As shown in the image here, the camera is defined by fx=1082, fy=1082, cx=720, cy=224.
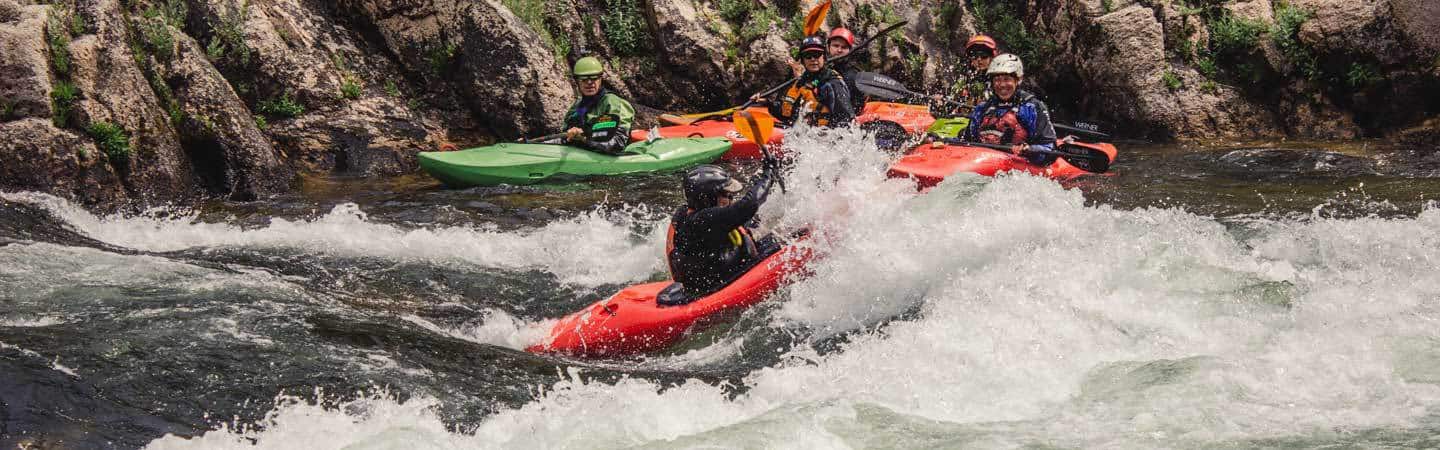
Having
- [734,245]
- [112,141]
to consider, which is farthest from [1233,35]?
[112,141]

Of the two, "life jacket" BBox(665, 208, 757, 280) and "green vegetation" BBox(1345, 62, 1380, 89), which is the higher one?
"green vegetation" BBox(1345, 62, 1380, 89)

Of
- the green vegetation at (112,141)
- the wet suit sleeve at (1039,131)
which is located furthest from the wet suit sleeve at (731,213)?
the green vegetation at (112,141)

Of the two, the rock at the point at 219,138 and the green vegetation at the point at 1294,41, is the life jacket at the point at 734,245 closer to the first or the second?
the rock at the point at 219,138

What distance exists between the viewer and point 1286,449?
354cm

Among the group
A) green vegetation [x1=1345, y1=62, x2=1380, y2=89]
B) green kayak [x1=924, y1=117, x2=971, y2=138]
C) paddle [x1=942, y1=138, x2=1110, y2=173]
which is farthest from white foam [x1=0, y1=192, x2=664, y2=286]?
green vegetation [x1=1345, y1=62, x2=1380, y2=89]

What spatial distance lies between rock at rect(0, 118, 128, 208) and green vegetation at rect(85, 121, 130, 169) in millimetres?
78

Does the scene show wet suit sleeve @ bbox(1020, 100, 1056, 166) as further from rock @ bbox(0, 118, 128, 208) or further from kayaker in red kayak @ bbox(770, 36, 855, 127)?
rock @ bbox(0, 118, 128, 208)

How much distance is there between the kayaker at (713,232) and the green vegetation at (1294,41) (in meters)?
7.83

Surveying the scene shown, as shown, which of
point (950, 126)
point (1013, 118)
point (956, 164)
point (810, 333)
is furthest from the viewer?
point (950, 126)

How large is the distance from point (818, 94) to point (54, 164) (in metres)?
6.09

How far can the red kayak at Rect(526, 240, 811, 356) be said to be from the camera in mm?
5465

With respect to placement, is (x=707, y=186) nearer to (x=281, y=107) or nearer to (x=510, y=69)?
(x=510, y=69)

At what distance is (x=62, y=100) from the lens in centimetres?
834

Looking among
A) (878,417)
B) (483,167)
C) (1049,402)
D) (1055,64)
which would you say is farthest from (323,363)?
(1055,64)
